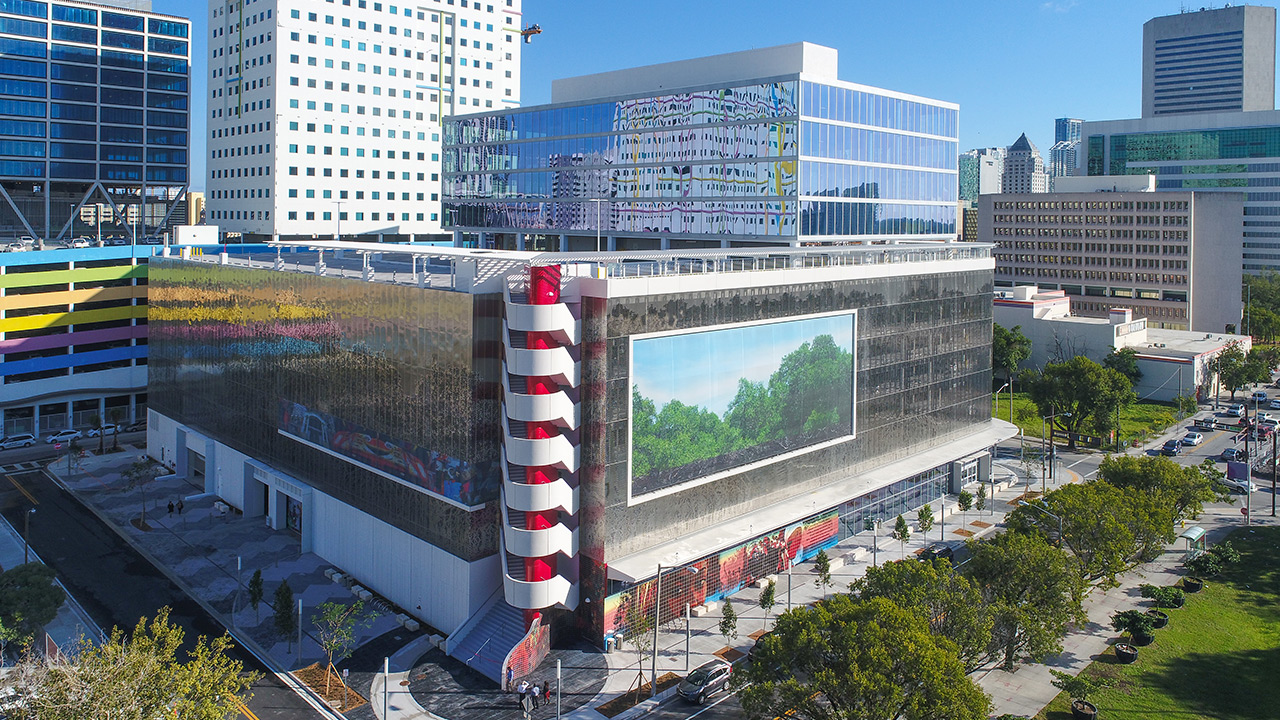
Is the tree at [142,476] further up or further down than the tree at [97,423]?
further down

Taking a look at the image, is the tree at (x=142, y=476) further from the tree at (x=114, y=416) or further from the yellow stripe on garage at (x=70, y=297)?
the yellow stripe on garage at (x=70, y=297)

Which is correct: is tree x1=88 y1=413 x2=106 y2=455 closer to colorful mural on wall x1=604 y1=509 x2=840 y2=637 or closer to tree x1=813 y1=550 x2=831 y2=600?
colorful mural on wall x1=604 y1=509 x2=840 y2=637

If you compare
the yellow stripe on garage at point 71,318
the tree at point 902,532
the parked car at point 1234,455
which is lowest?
the tree at point 902,532

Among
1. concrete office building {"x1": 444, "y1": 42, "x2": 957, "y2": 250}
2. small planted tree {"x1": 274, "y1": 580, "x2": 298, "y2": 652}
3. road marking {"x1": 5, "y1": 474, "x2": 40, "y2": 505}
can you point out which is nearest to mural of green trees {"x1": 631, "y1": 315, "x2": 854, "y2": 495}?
small planted tree {"x1": 274, "y1": 580, "x2": 298, "y2": 652}

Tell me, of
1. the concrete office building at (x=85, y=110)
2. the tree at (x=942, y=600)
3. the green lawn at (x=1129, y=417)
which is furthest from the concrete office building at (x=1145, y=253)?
the concrete office building at (x=85, y=110)

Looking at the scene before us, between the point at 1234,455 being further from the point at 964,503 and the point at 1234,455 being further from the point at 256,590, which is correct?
the point at 256,590

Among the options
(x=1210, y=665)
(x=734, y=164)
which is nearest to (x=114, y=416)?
(x=734, y=164)
